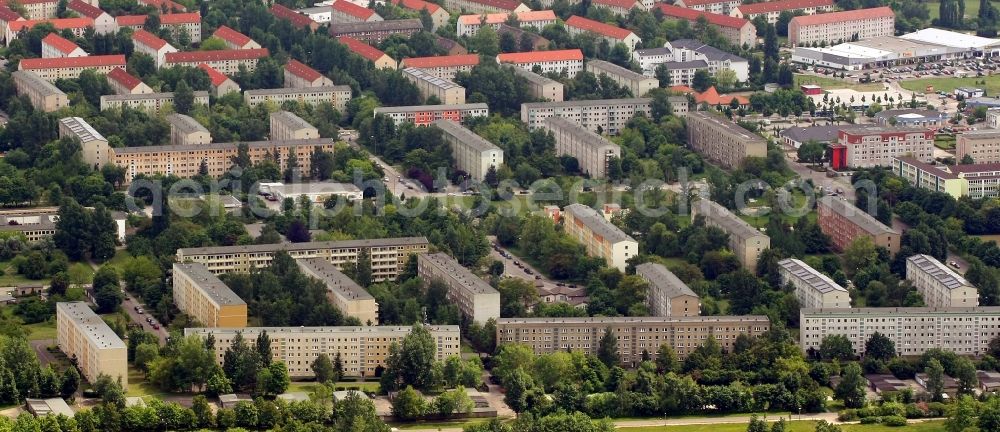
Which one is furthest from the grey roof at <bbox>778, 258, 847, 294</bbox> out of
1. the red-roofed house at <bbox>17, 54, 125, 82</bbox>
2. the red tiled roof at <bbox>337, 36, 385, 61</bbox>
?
the red-roofed house at <bbox>17, 54, 125, 82</bbox>

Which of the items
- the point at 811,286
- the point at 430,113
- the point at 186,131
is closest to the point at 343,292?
the point at 811,286

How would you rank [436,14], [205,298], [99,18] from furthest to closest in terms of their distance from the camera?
[436,14] → [99,18] → [205,298]

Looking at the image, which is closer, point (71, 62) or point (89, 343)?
point (89, 343)

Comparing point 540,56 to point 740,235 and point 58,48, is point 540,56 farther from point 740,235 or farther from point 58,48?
point 740,235

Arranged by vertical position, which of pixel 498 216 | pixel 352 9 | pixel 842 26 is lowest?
pixel 842 26

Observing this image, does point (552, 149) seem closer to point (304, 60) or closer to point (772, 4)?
point (304, 60)

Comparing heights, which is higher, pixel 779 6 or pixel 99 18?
pixel 99 18
